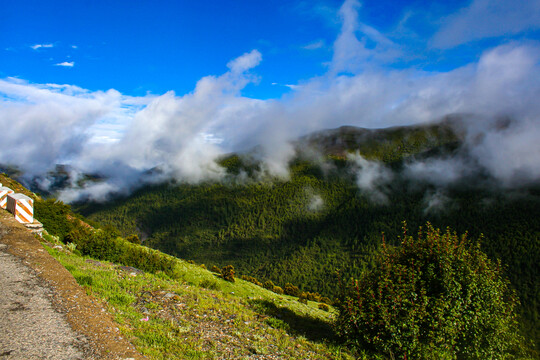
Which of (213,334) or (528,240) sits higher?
(213,334)

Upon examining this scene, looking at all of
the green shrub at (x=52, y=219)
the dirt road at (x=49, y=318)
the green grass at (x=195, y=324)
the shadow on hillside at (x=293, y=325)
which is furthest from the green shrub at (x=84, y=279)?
the green shrub at (x=52, y=219)

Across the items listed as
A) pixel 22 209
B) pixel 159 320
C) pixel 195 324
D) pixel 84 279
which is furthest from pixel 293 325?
pixel 22 209

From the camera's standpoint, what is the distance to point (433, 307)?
8453 millimetres

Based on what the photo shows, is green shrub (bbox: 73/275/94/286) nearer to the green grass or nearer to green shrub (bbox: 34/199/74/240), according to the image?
the green grass

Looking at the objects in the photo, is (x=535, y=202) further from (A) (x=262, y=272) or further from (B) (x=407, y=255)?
(B) (x=407, y=255)

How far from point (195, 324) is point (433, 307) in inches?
267

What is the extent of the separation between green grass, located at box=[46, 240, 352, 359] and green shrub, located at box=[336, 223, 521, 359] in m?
1.26

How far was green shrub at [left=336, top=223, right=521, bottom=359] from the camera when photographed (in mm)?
8289

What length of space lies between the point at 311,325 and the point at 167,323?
5745 millimetres

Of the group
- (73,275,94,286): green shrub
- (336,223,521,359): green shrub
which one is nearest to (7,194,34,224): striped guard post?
(73,275,94,286): green shrub

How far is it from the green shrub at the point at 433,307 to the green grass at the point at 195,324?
49.7 inches

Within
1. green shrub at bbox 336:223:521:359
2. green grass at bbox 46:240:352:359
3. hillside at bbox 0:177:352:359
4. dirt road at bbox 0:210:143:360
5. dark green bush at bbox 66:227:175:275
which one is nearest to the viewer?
dirt road at bbox 0:210:143:360

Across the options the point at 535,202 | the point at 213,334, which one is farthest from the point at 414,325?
the point at 535,202

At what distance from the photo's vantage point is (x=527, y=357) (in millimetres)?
10422
